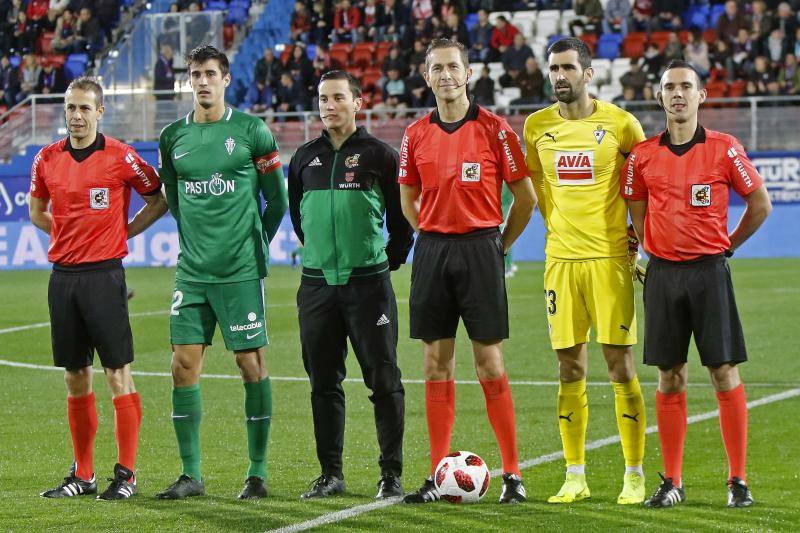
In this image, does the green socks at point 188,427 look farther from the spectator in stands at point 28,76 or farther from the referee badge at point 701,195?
the spectator in stands at point 28,76

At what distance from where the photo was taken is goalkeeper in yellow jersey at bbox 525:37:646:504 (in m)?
6.55

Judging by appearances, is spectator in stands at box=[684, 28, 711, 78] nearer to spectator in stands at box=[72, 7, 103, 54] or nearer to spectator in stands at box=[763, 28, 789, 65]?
spectator in stands at box=[763, 28, 789, 65]

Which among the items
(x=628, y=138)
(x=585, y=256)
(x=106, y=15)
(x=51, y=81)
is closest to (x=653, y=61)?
(x=51, y=81)

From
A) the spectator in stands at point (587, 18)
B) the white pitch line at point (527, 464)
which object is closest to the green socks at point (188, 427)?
the white pitch line at point (527, 464)

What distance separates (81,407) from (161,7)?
25574 mm

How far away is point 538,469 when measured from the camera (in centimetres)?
746

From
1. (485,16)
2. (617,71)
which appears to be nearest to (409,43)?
(485,16)

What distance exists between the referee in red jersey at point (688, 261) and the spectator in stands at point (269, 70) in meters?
21.7

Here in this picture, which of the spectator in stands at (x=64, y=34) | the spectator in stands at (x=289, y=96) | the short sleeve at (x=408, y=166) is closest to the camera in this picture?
the short sleeve at (x=408, y=166)

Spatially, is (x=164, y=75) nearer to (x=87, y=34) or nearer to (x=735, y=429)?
(x=87, y=34)

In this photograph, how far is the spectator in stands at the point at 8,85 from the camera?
2967 cm

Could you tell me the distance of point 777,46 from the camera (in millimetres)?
24453

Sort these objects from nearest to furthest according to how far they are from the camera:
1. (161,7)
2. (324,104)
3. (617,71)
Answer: (324,104), (617,71), (161,7)

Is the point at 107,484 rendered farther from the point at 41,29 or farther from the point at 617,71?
the point at 41,29
